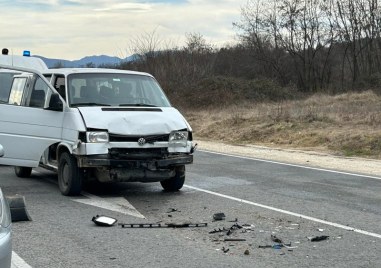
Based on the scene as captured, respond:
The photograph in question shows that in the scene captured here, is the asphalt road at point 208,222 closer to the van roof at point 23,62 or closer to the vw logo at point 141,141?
the vw logo at point 141,141

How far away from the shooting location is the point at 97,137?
821 centimetres

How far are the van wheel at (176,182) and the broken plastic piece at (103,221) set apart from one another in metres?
2.37

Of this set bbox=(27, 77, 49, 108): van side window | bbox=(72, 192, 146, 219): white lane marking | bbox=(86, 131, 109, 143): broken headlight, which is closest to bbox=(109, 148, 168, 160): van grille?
bbox=(86, 131, 109, 143): broken headlight

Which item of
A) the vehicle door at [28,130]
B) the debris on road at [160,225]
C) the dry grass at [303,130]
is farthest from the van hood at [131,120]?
the dry grass at [303,130]

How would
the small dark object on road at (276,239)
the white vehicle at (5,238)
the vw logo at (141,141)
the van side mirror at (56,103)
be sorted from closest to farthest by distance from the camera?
the white vehicle at (5,238)
the small dark object on road at (276,239)
the vw logo at (141,141)
the van side mirror at (56,103)

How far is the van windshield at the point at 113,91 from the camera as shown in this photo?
29.7 feet

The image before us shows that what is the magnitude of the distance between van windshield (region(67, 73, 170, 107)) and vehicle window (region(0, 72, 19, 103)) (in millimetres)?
1192

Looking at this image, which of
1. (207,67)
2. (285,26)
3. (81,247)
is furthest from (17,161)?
(285,26)

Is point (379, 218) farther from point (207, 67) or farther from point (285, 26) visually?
point (285, 26)

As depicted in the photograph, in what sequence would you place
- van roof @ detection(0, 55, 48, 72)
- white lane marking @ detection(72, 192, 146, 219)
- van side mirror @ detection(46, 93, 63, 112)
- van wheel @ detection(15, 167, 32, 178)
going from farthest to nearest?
van roof @ detection(0, 55, 48, 72) → van wheel @ detection(15, 167, 32, 178) → van side mirror @ detection(46, 93, 63, 112) → white lane marking @ detection(72, 192, 146, 219)

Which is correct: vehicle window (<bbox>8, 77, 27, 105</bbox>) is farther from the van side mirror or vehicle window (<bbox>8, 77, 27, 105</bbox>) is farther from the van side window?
the van side mirror

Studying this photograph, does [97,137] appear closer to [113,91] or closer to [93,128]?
[93,128]

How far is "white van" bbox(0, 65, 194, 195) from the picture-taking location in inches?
325

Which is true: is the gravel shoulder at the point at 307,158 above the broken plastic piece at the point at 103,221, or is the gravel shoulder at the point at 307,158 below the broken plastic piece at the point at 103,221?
above
